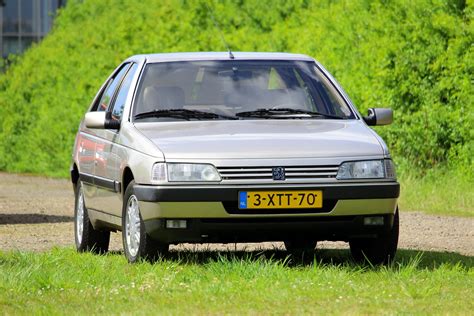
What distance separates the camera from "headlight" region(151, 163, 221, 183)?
1005cm

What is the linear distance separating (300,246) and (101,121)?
6.66ft

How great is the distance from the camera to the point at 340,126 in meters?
11.0

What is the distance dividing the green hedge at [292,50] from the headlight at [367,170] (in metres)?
9.38

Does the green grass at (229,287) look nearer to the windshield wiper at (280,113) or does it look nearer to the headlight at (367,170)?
the headlight at (367,170)

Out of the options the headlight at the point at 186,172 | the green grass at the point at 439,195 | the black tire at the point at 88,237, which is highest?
the headlight at the point at 186,172

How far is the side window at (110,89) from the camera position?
484 inches

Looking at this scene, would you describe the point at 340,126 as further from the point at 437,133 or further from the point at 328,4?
the point at 328,4

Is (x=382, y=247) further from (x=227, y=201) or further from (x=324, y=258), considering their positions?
(x=227, y=201)

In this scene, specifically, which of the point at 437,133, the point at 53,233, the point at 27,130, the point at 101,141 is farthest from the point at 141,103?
the point at 27,130

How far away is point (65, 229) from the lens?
16.2 meters

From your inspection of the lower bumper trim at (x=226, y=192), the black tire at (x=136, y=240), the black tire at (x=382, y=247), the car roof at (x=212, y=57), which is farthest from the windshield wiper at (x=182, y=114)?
the black tire at (x=382, y=247)

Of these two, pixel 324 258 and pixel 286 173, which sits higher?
pixel 286 173

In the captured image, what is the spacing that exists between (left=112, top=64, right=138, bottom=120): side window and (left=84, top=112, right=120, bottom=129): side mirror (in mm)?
211

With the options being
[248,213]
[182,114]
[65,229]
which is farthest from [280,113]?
[65,229]
